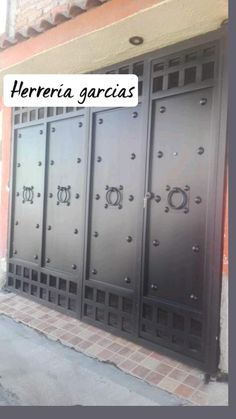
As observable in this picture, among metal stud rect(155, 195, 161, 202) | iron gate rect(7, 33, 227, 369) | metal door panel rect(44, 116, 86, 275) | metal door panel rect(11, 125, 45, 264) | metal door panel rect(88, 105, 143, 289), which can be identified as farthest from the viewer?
metal door panel rect(11, 125, 45, 264)

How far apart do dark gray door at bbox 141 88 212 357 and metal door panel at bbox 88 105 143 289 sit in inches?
7.4

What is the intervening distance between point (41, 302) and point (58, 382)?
1.56 meters

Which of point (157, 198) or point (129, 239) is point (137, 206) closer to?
point (157, 198)

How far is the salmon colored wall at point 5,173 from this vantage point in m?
4.32

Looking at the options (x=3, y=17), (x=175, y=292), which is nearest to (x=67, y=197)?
(x=175, y=292)

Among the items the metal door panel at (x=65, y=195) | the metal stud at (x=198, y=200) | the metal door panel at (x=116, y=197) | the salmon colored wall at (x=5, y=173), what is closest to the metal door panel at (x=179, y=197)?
the metal stud at (x=198, y=200)

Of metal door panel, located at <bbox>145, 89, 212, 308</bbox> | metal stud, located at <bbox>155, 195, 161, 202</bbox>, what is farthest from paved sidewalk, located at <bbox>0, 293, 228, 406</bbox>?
metal stud, located at <bbox>155, 195, 161, 202</bbox>

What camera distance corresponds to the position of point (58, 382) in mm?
2373

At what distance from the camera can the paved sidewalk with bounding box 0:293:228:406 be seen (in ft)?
7.53

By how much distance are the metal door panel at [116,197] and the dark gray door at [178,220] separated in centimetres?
19

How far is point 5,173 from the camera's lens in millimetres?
4395

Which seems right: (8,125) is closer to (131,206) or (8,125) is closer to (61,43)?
(61,43)

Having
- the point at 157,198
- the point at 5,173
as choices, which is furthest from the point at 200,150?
the point at 5,173

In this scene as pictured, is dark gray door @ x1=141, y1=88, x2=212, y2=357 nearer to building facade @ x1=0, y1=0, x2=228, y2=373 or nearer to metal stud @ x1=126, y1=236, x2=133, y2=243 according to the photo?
building facade @ x1=0, y1=0, x2=228, y2=373
